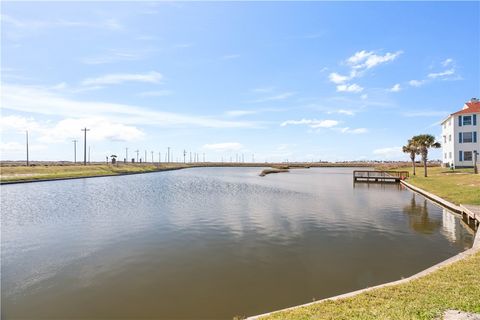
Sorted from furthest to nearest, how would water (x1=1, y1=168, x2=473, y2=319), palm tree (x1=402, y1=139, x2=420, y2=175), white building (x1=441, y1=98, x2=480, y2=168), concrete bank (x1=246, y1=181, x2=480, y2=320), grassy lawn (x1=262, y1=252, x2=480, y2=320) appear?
palm tree (x1=402, y1=139, x2=420, y2=175) < white building (x1=441, y1=98, x2=480, y2=168) < water (x1=1, y1=168, x2=473, y2=319) < concrete bank (x1=246, y1=181, x2=480, y2=320) < grassy lawn (x1=262, y1=252, x2=480, y2=320)

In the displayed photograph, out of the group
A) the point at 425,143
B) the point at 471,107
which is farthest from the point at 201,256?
the point at 471,107

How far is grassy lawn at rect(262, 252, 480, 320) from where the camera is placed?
7.54 metres

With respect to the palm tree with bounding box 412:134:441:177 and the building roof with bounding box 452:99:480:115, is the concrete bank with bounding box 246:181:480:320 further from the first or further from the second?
the building roof with bounding box 452:99:480:115

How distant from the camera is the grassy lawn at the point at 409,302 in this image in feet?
24.7

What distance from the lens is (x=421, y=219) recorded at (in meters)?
24.8

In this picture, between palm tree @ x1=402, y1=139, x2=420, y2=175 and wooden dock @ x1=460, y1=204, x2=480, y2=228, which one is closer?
wooden dock @ x1=460, y1=204, x2=480, y2=228

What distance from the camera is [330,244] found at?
1767 centimetres

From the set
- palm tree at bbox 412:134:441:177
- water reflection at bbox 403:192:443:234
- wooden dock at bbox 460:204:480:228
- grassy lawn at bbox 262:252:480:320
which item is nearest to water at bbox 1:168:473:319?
water reflection at bbox 403:192:443:234

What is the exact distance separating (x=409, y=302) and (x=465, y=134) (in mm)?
64785

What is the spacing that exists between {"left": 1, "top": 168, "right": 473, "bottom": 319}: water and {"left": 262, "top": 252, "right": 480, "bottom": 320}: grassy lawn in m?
2.14

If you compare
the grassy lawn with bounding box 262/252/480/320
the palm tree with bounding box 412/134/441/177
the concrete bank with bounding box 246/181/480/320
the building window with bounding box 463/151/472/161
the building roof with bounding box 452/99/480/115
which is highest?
the building roof with bounding box 452/99/480/115

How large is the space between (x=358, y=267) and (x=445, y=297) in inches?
225

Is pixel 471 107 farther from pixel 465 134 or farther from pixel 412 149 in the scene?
pixel 412 149

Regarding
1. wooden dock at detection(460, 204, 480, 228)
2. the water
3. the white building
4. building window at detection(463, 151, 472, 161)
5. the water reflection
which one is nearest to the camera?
the water
